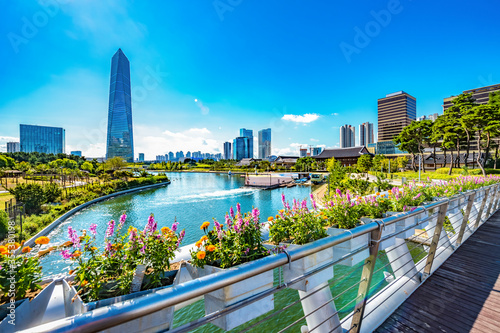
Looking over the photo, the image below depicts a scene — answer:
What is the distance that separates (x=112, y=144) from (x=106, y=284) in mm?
95897

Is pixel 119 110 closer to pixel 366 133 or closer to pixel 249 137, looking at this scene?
pixel 249 137

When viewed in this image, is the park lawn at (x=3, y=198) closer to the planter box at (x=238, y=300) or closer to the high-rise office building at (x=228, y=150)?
the planter box at (x=238, y=300)

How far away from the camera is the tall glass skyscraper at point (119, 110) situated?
82312mm

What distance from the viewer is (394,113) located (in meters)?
85.7

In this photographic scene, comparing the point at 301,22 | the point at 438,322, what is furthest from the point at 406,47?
the point at 438,322

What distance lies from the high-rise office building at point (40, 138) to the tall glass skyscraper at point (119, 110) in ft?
49.2

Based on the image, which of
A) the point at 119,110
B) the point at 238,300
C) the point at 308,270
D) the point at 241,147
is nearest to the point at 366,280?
the point at 308,270

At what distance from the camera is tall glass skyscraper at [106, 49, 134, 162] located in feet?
270

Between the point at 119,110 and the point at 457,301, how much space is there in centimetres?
9811

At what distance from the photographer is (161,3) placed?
303 inches

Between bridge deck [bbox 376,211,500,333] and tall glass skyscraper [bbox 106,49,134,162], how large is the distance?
84437 mm

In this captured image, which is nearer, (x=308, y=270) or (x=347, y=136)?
(x=308, y=270)

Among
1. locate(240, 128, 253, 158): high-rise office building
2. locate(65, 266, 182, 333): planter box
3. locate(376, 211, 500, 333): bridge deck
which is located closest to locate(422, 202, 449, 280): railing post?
locate(376, 211, 500, 333): bridge deck

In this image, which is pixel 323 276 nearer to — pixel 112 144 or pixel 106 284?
pixel 106 284
